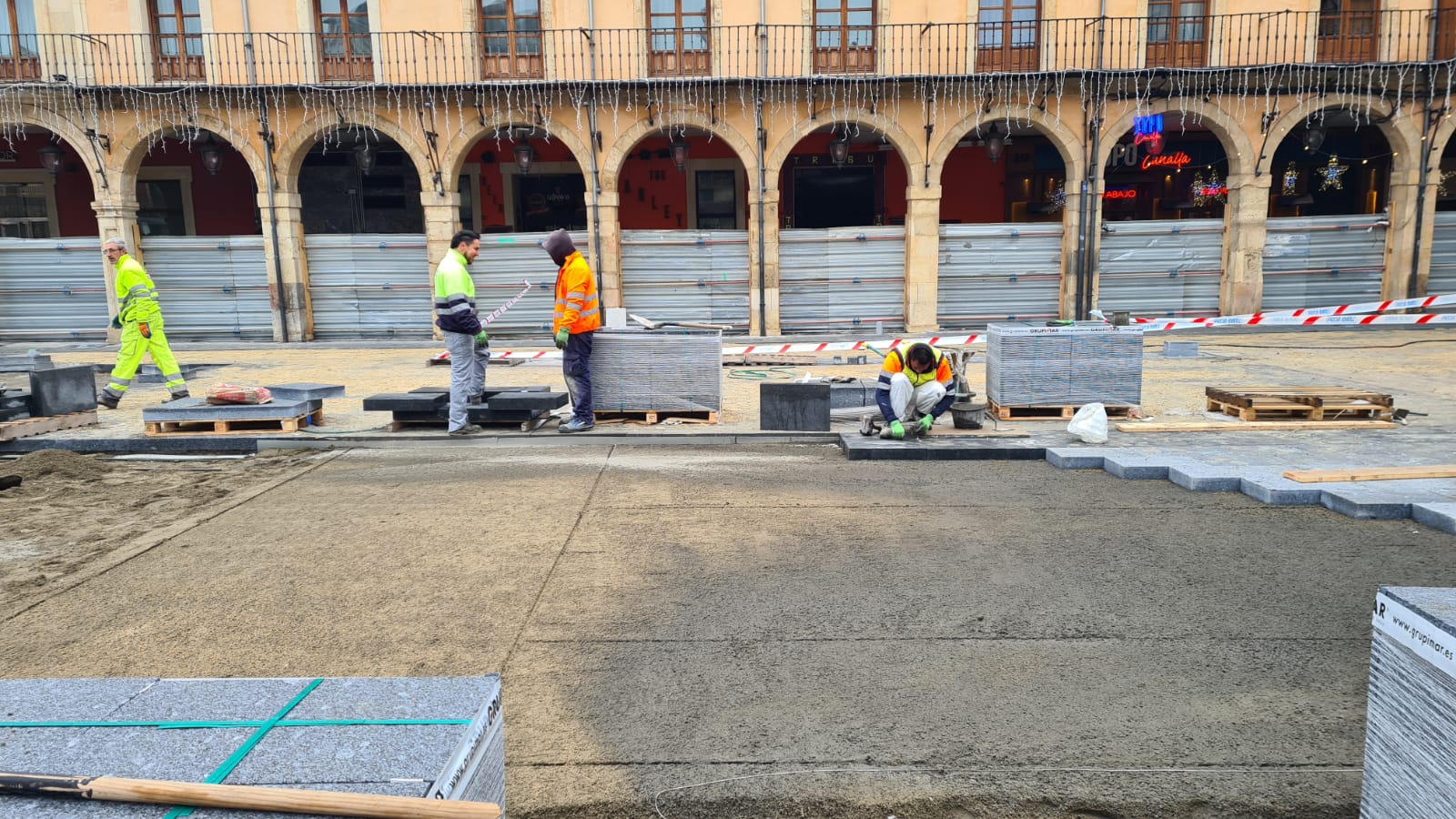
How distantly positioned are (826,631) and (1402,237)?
72.3 feet

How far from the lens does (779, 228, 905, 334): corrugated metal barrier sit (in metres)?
21.0

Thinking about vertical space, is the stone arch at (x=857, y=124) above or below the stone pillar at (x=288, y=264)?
above

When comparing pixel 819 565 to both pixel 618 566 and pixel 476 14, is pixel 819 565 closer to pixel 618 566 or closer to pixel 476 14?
pixel 618 566

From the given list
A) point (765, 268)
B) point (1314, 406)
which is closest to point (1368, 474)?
point (1314, 406)

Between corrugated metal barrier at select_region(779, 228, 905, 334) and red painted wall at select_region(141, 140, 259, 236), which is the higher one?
red painted wall at select_region(141, 140, 259, 236)

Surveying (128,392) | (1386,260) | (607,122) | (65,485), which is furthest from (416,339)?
(1386,260)

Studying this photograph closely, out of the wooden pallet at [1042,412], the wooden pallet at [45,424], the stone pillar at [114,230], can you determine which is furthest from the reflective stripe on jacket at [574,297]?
the stone pillar at [114,230]

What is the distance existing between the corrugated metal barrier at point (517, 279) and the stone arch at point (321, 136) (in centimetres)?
180

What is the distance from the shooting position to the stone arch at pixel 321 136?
2017cm

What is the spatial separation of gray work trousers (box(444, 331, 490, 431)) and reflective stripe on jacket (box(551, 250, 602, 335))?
90cm

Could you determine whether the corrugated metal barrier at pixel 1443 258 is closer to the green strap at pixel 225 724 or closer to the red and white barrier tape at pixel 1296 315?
the red and white barrier tape at pixel 1296 315

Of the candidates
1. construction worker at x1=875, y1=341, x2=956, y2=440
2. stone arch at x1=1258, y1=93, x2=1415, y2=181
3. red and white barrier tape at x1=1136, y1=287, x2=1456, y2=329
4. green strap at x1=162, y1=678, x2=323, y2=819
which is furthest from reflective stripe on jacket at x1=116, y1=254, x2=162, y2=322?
stone arch at x1=1258, y1=93, x2=1415, y2=181

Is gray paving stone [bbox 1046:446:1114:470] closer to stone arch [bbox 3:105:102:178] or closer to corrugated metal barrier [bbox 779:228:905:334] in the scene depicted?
corrugated metal barrier [bbox 779:228:905:334]

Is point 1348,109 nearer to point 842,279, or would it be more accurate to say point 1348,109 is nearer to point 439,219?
point 842,279
